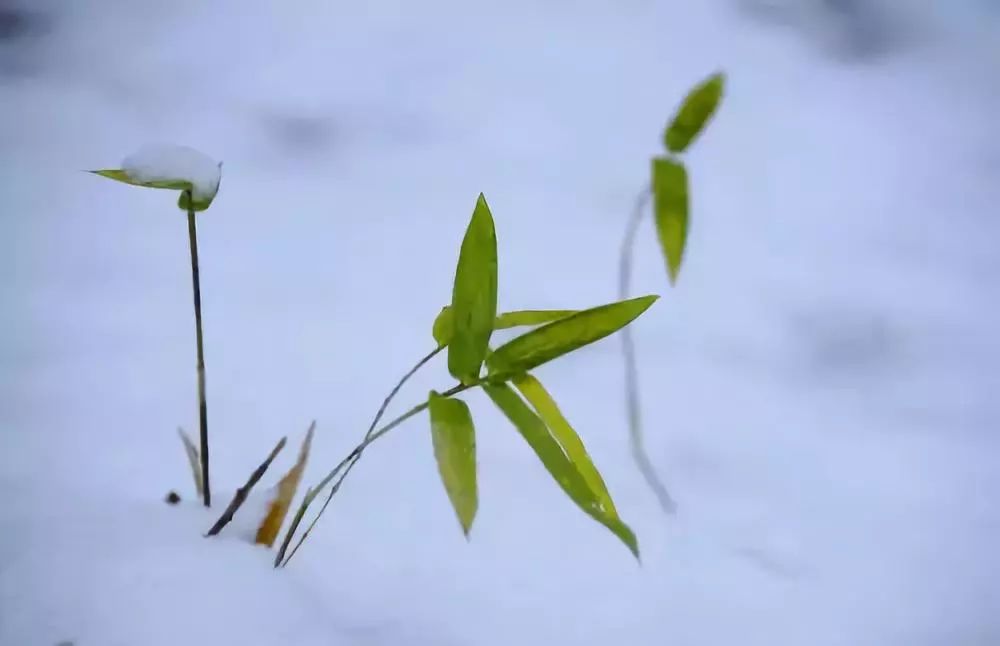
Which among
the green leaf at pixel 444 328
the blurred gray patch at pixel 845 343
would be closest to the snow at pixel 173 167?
the green leaf at pixel 444 328

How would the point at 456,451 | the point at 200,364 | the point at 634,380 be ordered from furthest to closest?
the point at 634,380 → the point at 200,364 → the point at 456,451

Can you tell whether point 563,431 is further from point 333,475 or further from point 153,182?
point 153,182

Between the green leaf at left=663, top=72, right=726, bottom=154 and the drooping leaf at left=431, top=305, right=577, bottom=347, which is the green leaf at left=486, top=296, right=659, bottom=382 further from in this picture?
the green leaf at left=663, top=72, right=726, bottom=154

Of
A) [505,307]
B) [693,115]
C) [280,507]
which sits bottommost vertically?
[280,507]

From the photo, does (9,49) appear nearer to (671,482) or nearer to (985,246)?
(671,482)

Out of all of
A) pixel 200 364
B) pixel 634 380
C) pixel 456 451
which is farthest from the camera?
pixel 634 380

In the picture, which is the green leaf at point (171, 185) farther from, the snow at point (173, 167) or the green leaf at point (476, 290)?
the green leaf at point (476, 290)

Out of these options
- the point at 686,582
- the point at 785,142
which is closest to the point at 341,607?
the point at 686,582

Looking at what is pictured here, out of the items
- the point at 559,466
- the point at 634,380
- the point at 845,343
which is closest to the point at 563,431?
the point at 559,466
